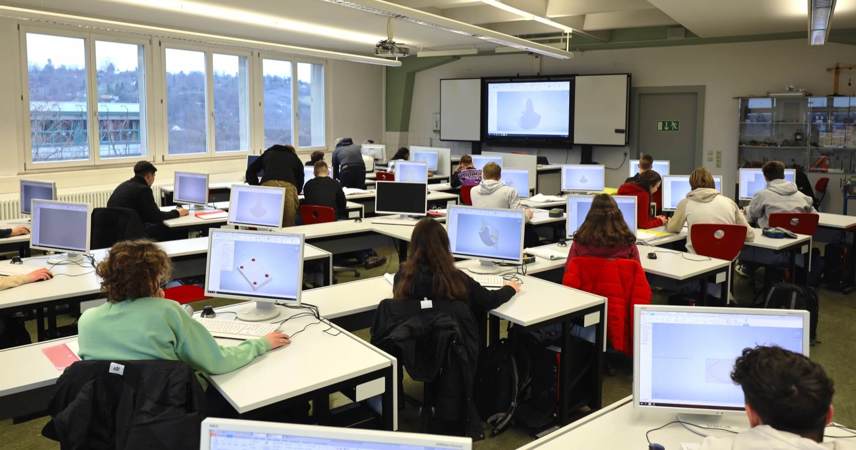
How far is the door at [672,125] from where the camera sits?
1041cm

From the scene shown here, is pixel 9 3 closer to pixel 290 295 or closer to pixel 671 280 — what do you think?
pixel 290 295

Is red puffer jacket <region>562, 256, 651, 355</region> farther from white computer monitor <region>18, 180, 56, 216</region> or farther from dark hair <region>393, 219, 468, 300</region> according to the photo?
white computer monitor <region>18, 180, 56, 216</region>

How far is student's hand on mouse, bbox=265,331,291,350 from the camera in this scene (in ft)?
9.41

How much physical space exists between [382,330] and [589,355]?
4.25 feet

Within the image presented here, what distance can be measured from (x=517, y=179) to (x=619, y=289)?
176 inches

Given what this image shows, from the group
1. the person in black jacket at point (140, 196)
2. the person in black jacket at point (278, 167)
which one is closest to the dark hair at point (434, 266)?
the person in black jacket at point (140, 196)

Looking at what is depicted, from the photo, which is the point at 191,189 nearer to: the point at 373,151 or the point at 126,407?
the point at 373,151

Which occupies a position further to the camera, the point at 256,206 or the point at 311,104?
Result: the point at 311,104

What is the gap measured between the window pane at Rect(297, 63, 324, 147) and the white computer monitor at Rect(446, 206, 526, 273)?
8.25 metres

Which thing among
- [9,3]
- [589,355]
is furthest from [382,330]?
[9,3]

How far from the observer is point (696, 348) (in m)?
2.14

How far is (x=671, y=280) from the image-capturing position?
4.55m

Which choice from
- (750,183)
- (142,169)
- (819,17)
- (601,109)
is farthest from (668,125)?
(142,169)

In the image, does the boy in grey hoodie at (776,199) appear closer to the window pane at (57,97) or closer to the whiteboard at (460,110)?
the whiteboard at (460,110)
